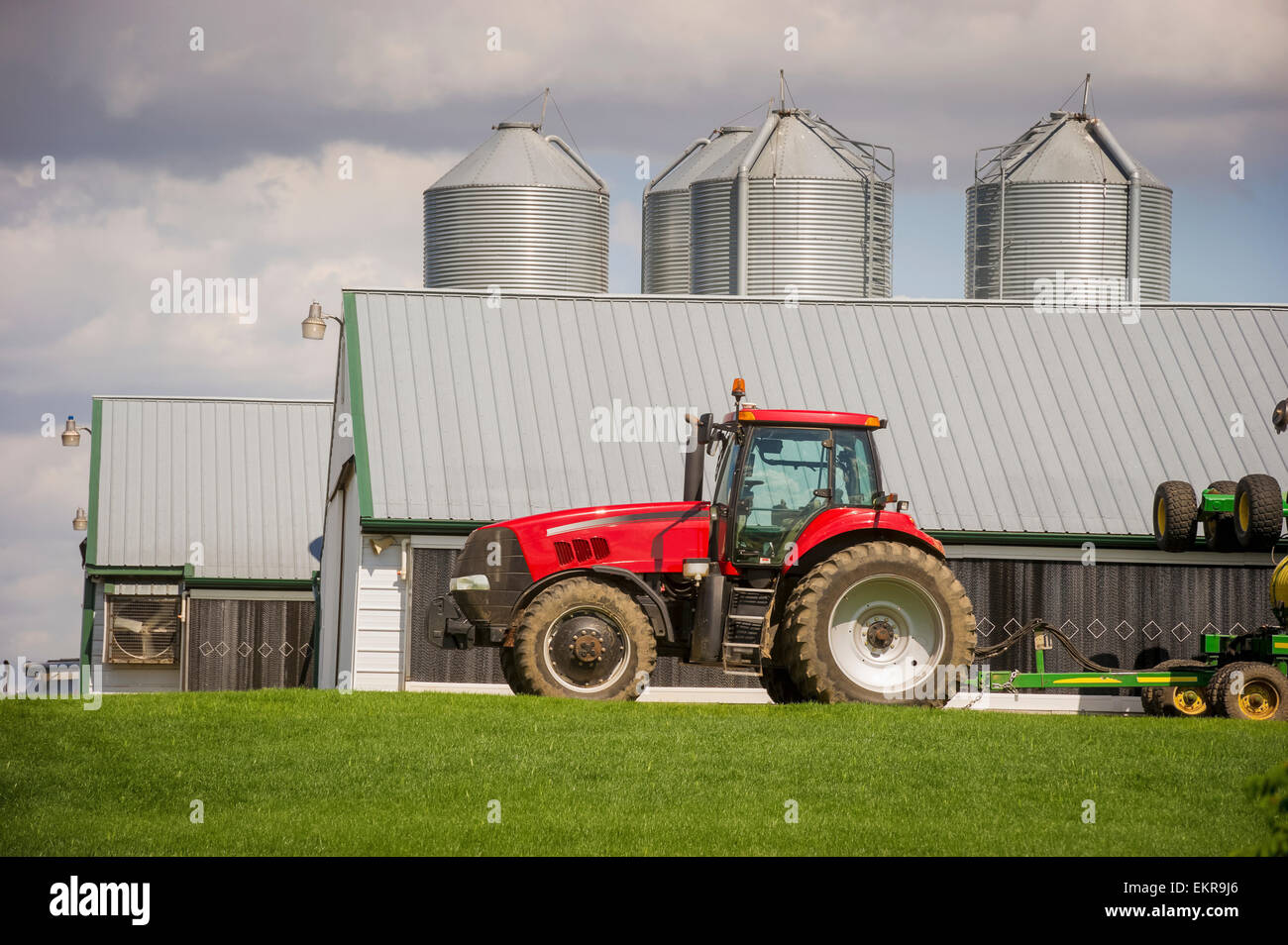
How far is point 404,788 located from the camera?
10766 mm

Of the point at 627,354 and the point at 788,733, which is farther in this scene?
the point at 627,354

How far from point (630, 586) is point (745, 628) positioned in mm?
1164

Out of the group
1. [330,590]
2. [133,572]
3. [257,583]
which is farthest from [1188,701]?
[133,572]

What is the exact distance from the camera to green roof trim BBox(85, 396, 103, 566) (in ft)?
99.2

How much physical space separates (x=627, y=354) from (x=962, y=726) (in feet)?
37.9

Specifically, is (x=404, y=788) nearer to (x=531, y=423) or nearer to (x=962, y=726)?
(x=962, y=726)

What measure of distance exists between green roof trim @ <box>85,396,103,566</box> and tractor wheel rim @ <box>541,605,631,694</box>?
715 inches

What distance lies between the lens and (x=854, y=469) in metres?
15.0

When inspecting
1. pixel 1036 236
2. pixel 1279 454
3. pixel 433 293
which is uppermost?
pixel 1036 236

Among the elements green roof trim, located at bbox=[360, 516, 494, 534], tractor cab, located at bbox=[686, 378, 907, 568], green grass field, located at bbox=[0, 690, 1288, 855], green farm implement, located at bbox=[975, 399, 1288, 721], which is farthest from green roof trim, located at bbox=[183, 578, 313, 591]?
tractor cab, located at bbox=[686, 378, 907, 568]

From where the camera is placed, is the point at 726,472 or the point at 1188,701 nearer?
the point at 726,472

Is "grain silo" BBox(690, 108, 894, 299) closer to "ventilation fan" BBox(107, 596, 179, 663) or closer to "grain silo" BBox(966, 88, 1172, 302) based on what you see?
"grain silo" BBox(966, 88, 1172, 302)

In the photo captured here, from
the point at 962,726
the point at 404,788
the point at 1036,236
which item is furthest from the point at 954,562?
the point at 1036,236

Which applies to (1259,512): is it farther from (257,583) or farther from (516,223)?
(516,223)
